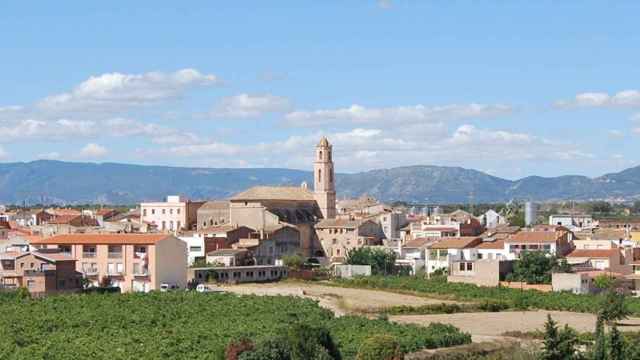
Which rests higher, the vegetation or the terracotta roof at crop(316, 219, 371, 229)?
the terracotta roof at crop(316, 219, 371, 229)

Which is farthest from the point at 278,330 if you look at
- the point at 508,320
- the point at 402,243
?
the point at 402,243

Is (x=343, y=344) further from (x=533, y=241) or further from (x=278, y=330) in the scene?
(x=533, y=241)

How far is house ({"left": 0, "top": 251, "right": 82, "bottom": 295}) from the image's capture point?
2159 inches

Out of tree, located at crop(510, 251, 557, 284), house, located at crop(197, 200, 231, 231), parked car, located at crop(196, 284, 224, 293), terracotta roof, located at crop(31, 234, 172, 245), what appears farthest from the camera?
house, located at crop(197, 200, 231, 231)

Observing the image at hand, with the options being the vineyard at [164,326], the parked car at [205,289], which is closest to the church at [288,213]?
the parked car at [205,289]

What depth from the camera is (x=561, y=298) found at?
54969mm

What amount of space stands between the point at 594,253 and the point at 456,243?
7412mm

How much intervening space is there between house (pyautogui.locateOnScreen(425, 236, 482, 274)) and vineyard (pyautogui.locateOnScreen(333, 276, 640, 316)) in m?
2.54

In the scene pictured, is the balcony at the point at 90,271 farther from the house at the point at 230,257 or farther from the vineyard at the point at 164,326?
the house at the point at 230,257

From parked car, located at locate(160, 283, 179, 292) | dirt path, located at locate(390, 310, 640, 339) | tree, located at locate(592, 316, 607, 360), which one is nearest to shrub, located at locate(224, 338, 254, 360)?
tree, located at locate(592, 316, 607, 360)

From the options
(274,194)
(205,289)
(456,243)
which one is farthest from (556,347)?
(274,194)

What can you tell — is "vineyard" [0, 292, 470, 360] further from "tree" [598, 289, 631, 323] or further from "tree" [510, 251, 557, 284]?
"tree" [510, 251, 557, 284]

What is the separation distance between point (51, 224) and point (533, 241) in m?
31.1

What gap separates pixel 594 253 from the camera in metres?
65.8
